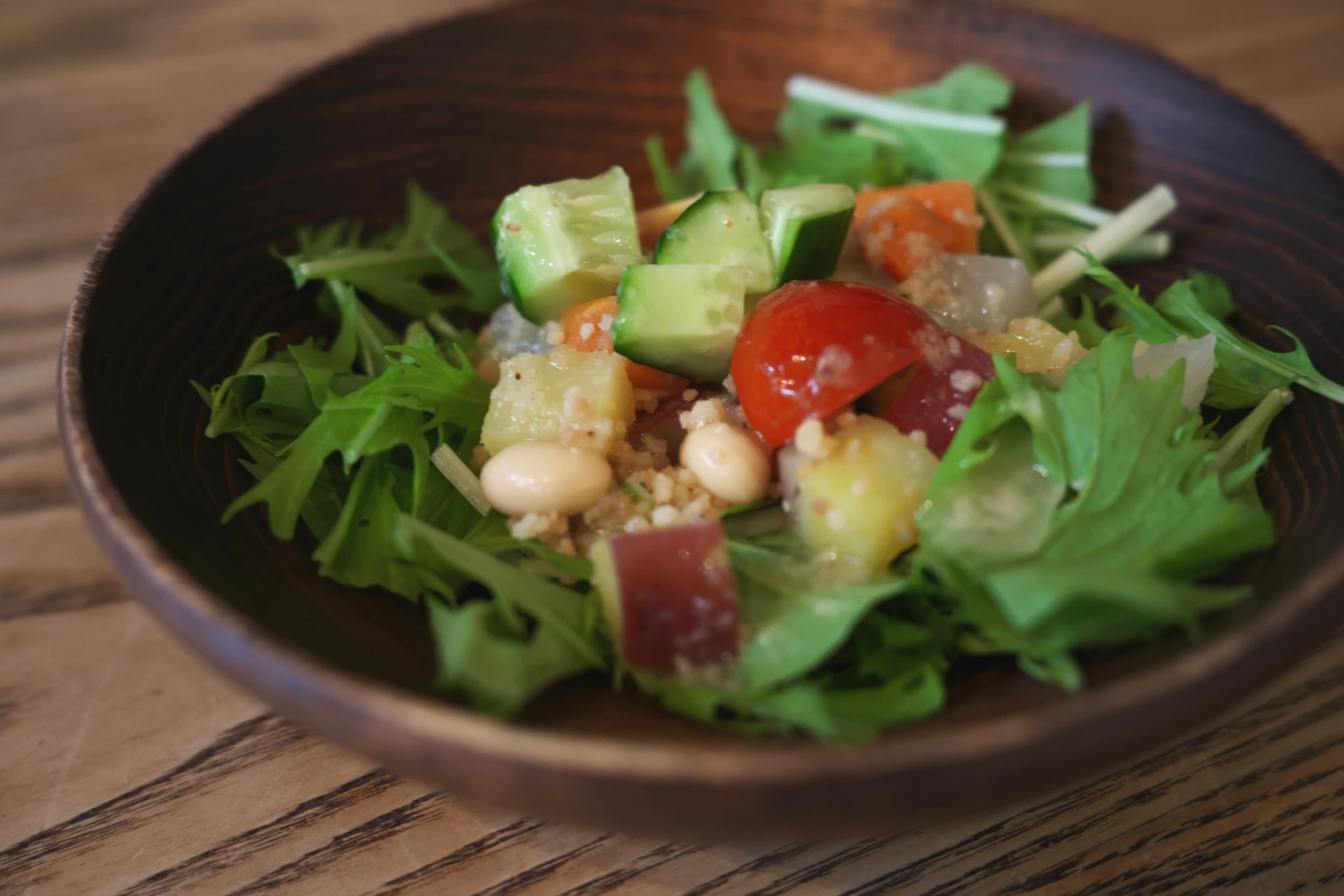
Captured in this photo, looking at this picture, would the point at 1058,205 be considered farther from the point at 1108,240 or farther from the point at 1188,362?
the point at 1188,362

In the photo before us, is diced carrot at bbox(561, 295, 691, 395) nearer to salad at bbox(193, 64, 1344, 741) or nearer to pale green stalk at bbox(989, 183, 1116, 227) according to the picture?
salad at bbox(193, 64, 1344, 741)

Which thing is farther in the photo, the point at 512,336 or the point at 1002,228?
the point at 1002,228

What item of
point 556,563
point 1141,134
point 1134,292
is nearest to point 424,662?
point 556,563

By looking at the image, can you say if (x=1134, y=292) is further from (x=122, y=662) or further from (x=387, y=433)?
(x=122, y=662)

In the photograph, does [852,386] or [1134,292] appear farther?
[1134,292]

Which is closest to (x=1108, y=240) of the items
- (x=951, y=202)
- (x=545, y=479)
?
(x=951, y=202)

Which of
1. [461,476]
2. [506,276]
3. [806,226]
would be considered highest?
[806,226]

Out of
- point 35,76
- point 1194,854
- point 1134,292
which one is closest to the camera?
point 1194,854

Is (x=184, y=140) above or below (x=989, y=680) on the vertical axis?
below
